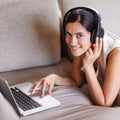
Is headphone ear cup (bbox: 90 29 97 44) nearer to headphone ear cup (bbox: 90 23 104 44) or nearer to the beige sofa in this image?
headphone ear cup (bbox: 90 23 104 44)

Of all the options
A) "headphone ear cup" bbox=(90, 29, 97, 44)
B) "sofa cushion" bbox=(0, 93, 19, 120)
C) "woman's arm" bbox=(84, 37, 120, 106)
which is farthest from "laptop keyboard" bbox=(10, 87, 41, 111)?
"headphone ear cup" bbox=(90, 29, 97, 44)

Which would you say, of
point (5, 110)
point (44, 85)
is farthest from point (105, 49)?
point (5, 110)

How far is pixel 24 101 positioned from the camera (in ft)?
4.60

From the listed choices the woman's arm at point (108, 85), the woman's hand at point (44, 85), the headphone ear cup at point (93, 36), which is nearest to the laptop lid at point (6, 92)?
the woman's hand at point (44, 85)

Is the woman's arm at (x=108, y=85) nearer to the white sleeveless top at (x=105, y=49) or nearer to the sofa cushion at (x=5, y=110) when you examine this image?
the white sleeveless top at (x=105, y=49)

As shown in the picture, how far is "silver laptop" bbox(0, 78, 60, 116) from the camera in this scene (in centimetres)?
123

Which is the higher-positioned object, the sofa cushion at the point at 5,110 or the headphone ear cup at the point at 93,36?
the headphone ear cup at the point at 93,36

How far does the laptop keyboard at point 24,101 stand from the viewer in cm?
135

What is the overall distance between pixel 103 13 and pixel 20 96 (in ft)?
2.91

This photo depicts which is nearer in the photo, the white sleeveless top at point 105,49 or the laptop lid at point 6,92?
the laptop lid at point 6,92

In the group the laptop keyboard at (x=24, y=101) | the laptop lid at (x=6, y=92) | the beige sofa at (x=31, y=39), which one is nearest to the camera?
the laptop lid at (x=6, y=92)

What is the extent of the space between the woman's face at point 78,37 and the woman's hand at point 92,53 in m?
0.03

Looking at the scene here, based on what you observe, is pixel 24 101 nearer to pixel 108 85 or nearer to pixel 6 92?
pixel 6 92

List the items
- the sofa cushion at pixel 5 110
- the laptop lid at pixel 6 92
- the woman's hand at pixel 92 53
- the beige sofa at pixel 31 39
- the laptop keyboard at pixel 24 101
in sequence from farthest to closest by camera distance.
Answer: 1. the beige sofa at pixel 31 39
2. the woman's hand at pixel 92 53
3. the laptop keyboard at pixel 24 101
4. the laptop lid at pixel 6 92
5. the sofa cushion at pixel 5 110
